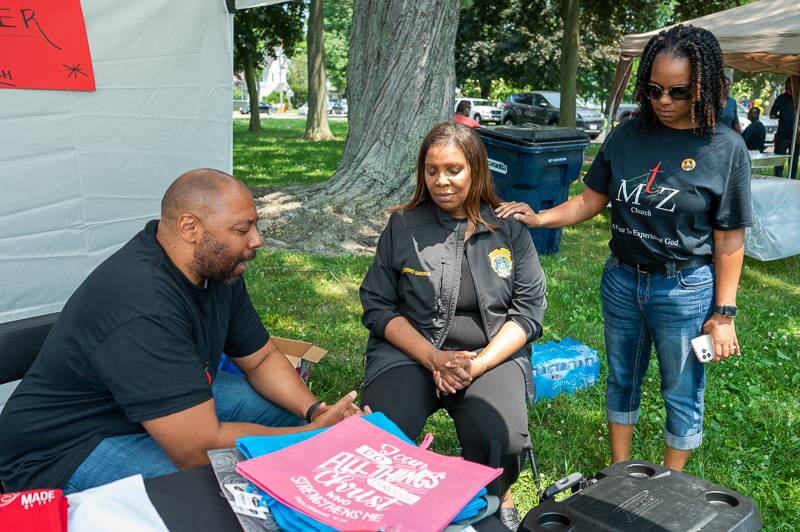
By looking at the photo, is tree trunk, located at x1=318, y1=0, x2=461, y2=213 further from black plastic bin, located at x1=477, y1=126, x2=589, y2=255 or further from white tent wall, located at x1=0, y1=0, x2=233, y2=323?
white tent wall, located at x1=0, y1=0, x2=233, y2=323

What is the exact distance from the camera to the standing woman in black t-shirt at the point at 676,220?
2490 mm

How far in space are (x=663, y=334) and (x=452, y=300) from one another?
0.84 metres

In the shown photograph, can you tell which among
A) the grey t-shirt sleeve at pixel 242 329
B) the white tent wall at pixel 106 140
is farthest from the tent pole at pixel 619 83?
the grey t-shirt sleeve at pixel 242 329

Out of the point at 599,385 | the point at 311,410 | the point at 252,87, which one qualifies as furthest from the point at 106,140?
the point at 252,87

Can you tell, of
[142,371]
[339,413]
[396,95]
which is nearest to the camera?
[142,371]

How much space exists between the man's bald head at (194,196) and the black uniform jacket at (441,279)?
33.3 inches

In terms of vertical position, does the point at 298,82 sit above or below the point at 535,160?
above

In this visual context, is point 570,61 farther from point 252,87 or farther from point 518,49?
point 518,49

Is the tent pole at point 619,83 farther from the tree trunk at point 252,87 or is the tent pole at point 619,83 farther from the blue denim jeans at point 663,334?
the tree trunk at point 252,87

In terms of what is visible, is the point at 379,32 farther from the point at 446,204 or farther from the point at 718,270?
the point at 718,270

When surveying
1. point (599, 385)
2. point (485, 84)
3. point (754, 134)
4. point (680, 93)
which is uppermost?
point (485, 84)

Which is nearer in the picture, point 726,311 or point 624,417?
point 726,311

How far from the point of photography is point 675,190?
254cm

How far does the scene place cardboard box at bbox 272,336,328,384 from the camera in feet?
12.4
